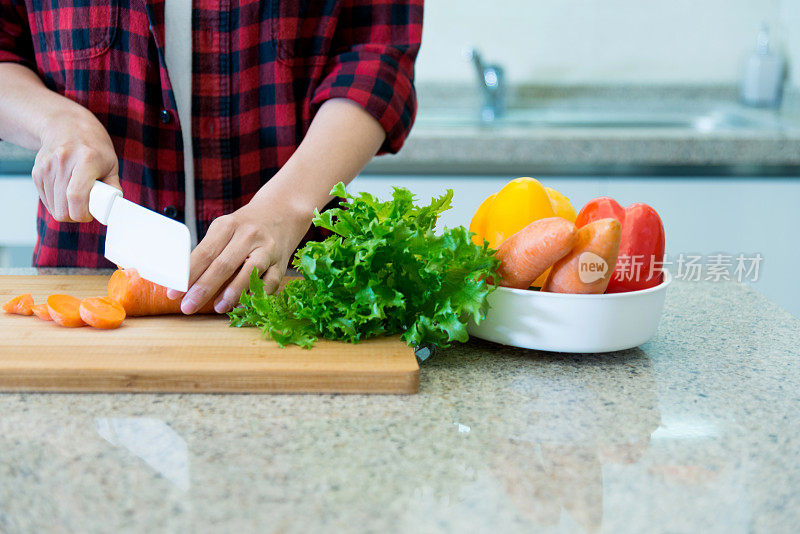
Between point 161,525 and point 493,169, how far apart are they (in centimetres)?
170

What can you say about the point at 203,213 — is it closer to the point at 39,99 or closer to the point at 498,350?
the point at 39,99

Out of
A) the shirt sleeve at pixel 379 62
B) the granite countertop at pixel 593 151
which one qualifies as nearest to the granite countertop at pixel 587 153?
the granite countertop at pixel 593 151

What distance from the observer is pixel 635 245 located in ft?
2.91

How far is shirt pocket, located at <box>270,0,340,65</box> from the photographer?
129 centimetres

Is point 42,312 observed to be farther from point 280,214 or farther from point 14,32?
point 14,32

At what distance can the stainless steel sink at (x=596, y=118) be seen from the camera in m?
2.67

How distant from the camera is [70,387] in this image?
31.7 inches

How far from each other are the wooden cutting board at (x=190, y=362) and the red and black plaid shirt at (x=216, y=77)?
485 millimetres

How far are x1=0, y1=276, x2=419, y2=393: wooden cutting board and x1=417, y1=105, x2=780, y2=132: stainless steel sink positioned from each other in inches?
73.4

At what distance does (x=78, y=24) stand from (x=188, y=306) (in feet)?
2.01

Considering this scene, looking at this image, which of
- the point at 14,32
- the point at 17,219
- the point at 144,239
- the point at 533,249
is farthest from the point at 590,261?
the point at 17,219

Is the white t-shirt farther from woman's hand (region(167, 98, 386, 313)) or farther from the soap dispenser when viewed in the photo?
the soap dispenser

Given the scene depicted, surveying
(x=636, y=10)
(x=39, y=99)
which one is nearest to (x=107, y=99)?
(x=39, y=99)

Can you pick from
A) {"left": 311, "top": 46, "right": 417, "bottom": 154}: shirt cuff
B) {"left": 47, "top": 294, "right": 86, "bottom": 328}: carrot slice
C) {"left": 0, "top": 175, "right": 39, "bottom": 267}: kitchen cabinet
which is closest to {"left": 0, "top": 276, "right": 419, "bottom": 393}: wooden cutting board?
{"left": 47, "top": 294, "right": 86, "bottom": 328}: carrot slice
